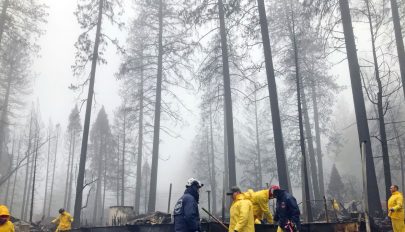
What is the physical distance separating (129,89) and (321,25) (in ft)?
61.4

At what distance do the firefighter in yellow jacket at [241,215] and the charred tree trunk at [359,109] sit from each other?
22.1 feet

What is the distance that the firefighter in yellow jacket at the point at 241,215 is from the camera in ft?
23.5

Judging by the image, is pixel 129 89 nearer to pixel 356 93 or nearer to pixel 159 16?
pixel 159 16

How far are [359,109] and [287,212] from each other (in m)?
6.76

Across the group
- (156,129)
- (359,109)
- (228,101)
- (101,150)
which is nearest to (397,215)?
(359,109)

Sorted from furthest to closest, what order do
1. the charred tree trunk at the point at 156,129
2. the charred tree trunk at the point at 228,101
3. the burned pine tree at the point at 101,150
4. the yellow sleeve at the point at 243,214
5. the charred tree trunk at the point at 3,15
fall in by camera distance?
1. the burned pine tree at the point at 101,150
2. the charred tree trunk at the point at 156,129
3. the charred tree trunk at the point at 3,15
4. the charred tree trunk at the point at 228,101
5. the yellow sleeve at the point at 243,214

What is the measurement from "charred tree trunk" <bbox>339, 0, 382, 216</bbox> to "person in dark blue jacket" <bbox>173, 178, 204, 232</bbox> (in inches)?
303

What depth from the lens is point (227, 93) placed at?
1872 centimetres

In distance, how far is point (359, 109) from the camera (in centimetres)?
1360


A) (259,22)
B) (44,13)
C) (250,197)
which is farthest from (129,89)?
(250,197)

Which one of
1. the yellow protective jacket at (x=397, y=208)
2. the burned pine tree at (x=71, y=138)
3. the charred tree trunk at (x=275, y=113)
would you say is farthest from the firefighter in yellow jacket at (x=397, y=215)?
the burned pine tree at (x=71, y=138)

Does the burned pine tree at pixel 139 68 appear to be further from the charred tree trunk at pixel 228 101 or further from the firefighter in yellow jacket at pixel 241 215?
the firefighter in yellow jacket at pixel 241 215

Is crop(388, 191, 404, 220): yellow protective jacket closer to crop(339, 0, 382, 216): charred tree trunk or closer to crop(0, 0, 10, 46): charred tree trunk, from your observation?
crop(339, 0, 382, 216): charred tree trunk

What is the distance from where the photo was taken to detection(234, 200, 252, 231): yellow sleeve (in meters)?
7.13
